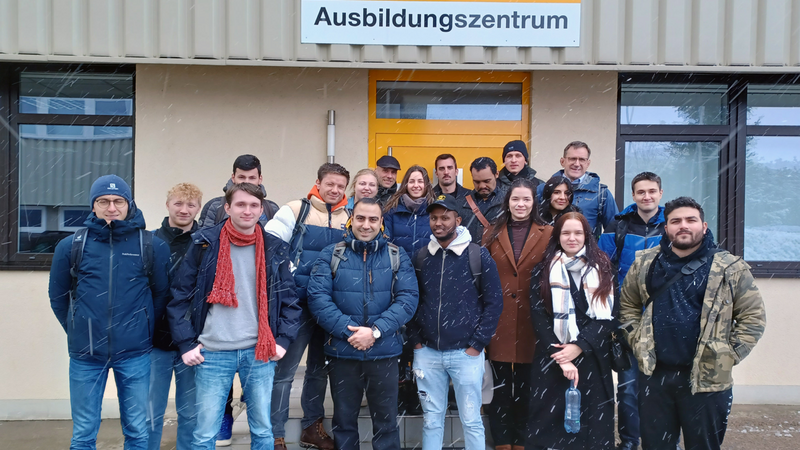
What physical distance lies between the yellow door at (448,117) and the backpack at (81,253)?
2720mm

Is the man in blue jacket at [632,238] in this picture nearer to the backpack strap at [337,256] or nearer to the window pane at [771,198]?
the backpack strap at [337,256]

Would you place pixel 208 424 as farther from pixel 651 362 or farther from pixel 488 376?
pixel 651 362

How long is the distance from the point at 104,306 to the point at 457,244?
93.9 inches

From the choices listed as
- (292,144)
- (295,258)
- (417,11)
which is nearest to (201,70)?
(292,144)

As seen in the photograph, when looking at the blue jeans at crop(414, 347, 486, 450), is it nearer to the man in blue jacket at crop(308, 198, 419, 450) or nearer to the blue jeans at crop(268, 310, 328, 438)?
the man in blue jacket at crop(308, 198, 419, 450)

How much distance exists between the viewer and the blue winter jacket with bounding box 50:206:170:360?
3.43 metres

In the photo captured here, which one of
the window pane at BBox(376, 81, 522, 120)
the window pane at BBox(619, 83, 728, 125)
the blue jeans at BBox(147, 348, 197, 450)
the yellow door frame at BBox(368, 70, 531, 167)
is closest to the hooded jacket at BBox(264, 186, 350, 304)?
the blue jeans at BBox(147, 348, 197, 450)

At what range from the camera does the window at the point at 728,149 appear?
5859 millimetres

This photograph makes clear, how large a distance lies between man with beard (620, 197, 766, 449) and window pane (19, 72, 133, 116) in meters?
5.39

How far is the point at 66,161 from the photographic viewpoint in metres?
5.74

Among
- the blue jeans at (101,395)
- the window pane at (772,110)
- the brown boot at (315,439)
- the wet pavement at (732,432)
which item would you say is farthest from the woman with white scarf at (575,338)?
the window pane at (772,110)

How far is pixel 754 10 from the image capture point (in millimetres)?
5055

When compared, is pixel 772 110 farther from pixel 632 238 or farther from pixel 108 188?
pixel 108 188

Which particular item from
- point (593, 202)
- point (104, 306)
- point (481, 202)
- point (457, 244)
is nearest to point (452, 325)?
point (457, 244)
